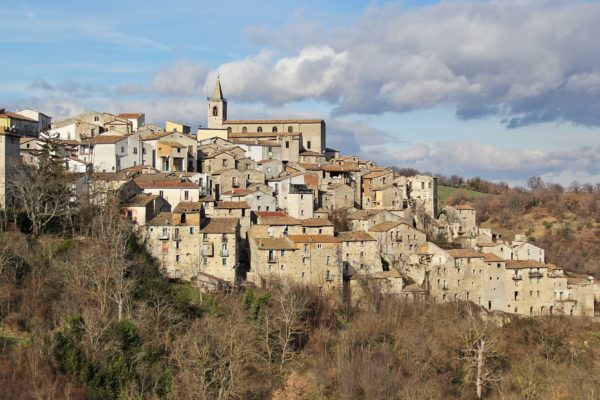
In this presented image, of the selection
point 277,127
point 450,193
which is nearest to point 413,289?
point 277,127

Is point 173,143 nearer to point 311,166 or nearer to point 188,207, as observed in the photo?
point 311,166

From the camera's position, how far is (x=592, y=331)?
184ft

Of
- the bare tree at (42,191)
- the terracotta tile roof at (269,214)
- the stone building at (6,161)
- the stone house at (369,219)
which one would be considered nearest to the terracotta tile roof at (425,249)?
the stone house at (369,219)

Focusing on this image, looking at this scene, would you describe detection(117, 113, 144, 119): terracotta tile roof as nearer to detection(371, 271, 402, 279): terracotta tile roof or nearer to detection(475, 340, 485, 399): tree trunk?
detection(371, 271, 402, 279): terracotta tile roof

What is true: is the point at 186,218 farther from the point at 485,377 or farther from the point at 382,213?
the point at 485,377

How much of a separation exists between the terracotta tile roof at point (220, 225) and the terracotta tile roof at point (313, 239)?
12.6ft

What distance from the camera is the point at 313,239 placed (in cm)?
4975

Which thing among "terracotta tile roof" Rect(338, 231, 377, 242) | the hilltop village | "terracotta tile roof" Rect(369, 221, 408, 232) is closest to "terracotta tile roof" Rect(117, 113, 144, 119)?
the hilltop village

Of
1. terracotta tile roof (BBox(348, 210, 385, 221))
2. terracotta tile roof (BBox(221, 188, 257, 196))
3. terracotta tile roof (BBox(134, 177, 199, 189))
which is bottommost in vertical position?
terracotta tile roof (BBox(348, 210, 385, 221))

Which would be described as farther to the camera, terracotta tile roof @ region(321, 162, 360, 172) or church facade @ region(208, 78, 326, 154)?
church facade @ region(208, 78, 326, 154)

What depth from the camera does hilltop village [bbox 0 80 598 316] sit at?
160 feet

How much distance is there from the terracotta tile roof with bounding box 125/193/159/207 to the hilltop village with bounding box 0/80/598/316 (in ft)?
0.27

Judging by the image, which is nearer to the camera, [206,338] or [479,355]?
[206,338]

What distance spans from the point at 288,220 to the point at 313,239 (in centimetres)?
358
